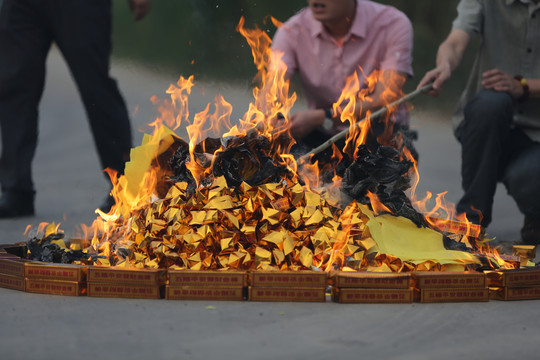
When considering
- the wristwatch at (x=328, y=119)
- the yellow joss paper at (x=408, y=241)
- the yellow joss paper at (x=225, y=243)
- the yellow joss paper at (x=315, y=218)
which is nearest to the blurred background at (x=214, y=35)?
the wristwatch at (x=328, y=119)

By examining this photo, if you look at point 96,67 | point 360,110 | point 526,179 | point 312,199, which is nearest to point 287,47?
point 360,110

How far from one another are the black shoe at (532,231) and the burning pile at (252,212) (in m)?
1.29

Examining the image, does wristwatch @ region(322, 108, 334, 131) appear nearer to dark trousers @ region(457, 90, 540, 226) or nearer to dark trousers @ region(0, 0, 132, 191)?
dark trousers @ region(457, 90, 540, 226)

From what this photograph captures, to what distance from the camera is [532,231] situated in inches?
168

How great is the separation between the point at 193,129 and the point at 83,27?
196 centimetres

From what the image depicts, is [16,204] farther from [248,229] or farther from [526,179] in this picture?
[526,179]

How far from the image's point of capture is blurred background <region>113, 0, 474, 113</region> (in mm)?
8828

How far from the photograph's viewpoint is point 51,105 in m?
10.7

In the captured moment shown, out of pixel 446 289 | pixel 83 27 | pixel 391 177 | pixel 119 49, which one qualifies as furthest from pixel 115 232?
pixel 119 49

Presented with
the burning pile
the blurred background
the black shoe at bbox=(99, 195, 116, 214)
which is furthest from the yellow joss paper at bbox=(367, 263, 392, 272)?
the blurred background

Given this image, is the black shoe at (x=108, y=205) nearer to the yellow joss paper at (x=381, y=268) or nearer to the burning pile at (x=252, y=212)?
the burning pile at (x=252, y=212)

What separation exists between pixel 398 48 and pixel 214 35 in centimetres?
519

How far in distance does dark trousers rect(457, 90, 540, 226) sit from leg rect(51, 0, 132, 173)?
83.7 inches

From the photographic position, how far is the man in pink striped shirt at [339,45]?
4.55 meters
